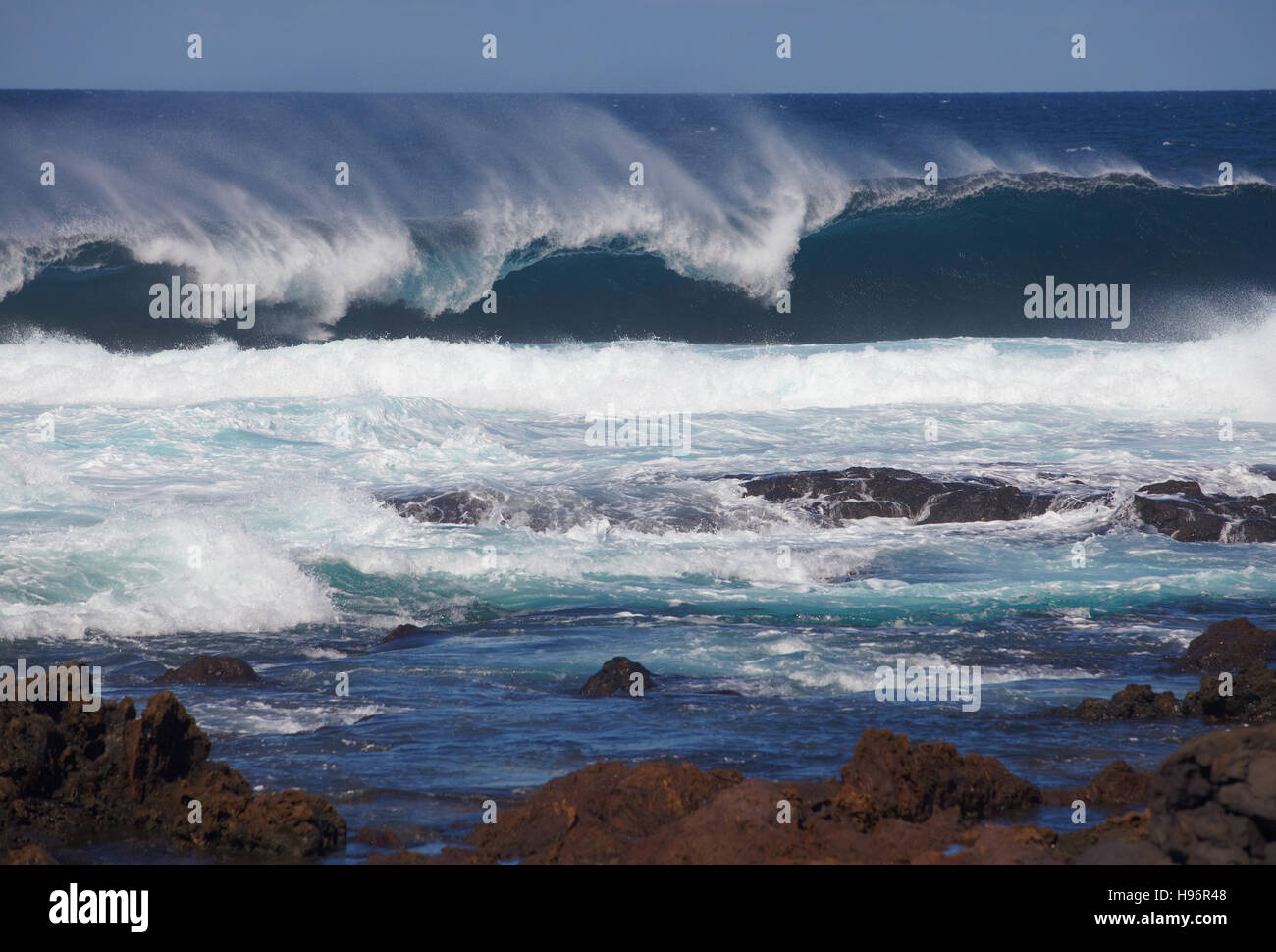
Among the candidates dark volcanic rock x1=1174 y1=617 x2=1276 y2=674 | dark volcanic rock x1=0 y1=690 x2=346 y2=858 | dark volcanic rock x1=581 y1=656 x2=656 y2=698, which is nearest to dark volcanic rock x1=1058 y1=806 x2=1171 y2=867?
dark volcanic rock x1=0 y1=690 x2=346 y2=858

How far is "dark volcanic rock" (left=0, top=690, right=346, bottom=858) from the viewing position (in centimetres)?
550

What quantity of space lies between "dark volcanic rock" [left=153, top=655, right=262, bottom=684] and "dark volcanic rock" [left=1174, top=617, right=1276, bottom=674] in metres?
6.35

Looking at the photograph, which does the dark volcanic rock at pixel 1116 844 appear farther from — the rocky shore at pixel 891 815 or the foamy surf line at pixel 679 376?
the foamy surf line at pixel 679 376

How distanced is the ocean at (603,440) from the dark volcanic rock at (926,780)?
0.24m

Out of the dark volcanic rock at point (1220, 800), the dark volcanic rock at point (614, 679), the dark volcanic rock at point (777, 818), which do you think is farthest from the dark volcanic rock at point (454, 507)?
the dark volcanic rock at point (1220, 800)

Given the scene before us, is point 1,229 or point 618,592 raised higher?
point 1,229

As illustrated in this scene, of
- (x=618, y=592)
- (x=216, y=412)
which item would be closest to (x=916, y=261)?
(x=216, y=412)

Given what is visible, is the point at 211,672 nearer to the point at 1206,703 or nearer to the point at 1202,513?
the point at 1206,703

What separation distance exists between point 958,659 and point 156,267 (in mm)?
27693

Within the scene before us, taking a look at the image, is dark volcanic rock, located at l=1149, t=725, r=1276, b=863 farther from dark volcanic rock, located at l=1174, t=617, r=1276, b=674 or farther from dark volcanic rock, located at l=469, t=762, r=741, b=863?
dark volcanic rock, located at l=1174, t=617, r=1276, b=674

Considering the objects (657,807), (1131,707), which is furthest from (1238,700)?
(657,807)

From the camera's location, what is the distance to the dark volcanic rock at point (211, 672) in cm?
859
